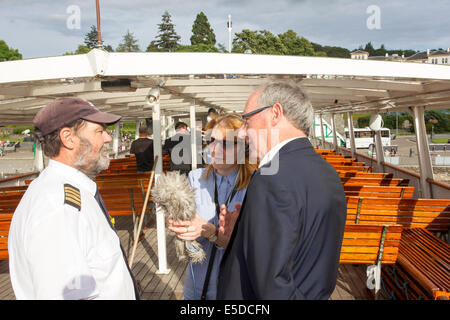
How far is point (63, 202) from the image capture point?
130 cm

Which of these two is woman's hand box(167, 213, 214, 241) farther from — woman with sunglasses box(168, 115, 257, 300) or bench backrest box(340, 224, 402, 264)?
bench backrest box(340, 224, 402, 264)

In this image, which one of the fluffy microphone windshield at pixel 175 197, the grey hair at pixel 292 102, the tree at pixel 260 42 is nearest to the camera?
the grey hair at pixel 292 102

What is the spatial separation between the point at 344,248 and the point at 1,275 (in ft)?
16.2

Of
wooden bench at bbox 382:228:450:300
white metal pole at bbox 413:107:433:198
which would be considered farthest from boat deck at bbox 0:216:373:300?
white metal pole at bbox 413:107:433:198

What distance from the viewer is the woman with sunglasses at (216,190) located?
2.07m

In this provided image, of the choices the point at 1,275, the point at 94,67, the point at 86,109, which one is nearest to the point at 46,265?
the point at 86,109

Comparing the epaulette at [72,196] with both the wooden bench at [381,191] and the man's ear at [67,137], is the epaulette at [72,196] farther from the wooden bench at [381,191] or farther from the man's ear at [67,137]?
Answer: the wooden bench at [381,191]

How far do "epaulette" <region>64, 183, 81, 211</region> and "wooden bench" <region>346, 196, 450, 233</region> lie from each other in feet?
14.4

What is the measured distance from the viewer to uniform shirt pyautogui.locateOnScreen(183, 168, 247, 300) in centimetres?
209

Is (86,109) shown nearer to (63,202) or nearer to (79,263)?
(63,202)

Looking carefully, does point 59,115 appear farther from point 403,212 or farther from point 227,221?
point 403,212

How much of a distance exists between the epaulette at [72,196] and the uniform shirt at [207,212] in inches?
30.9

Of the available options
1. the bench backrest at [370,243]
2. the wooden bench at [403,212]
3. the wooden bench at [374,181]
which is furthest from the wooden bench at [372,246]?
the wooden bench at [374,181]

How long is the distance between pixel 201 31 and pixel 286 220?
10960 cm
